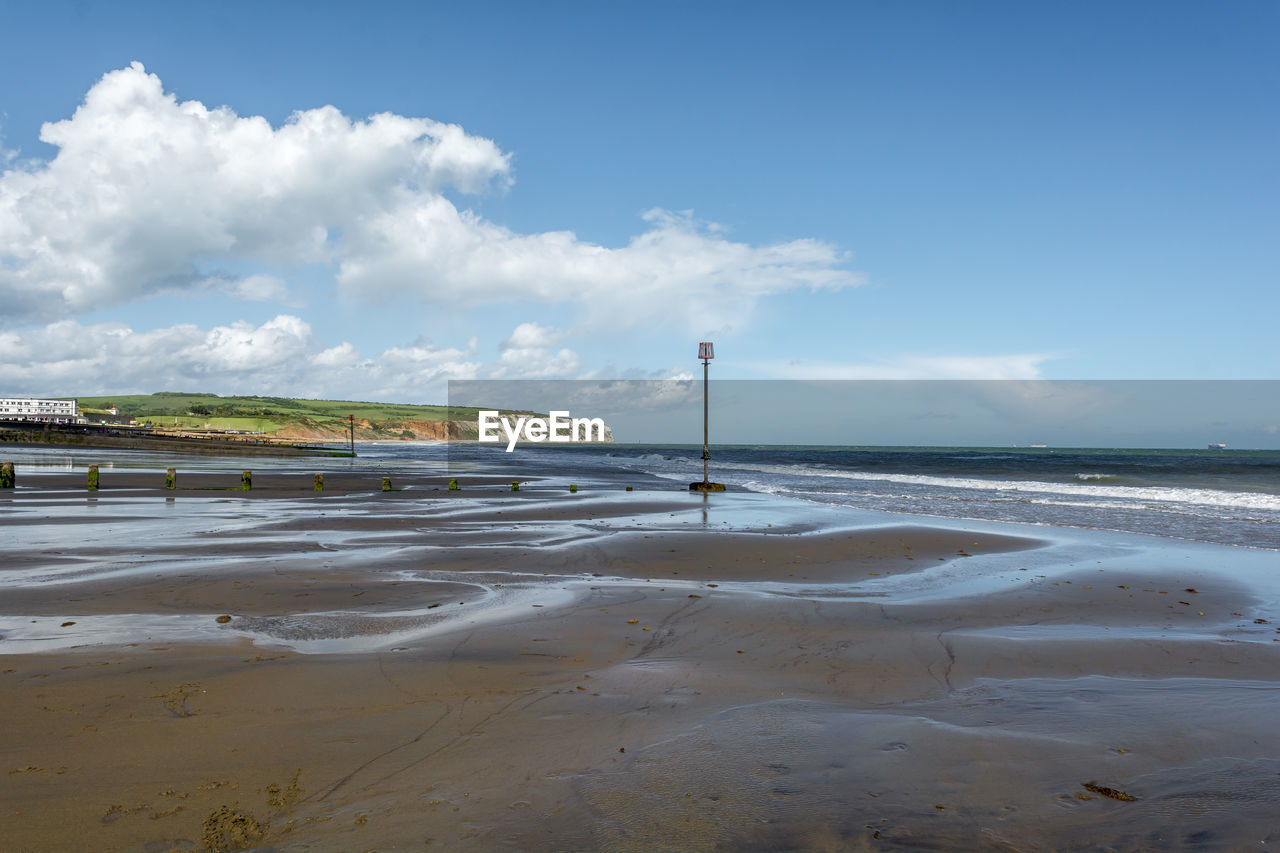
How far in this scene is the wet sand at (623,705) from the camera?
131 inches

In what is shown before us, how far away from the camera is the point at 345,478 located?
3350 centimetres

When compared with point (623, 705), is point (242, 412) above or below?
above

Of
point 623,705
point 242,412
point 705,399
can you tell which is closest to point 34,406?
point 242,412

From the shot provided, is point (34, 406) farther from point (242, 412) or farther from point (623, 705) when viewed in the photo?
point (623, 705)

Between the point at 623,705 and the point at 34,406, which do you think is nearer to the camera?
the point at 623,705

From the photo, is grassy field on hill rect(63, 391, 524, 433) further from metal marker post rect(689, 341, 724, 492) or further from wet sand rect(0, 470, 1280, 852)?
wet sand rect(0, 470, 1280, 852)

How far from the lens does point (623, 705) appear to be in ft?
16.1

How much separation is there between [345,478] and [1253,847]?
1363 inches

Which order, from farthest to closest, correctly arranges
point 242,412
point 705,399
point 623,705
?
point 242,412 < point 705,399 < point 623,705

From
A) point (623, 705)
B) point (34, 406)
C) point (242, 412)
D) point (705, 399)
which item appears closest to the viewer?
point (623, 705)

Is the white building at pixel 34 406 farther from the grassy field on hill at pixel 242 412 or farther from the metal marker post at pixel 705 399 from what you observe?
the metal marker post at pixel 705 399

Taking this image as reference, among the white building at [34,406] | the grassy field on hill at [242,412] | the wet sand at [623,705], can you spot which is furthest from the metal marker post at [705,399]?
the white building at [34,406]

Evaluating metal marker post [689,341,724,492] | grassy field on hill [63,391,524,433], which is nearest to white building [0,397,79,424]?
grassy field on hill [63,391,524,433]

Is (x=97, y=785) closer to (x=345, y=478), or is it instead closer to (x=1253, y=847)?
(x=1253, y=847)
